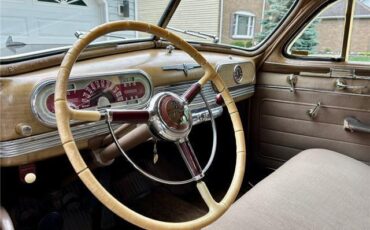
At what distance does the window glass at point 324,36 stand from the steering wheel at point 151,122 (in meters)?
1.29

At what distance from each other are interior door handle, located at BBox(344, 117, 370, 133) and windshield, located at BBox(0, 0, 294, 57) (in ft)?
2.59

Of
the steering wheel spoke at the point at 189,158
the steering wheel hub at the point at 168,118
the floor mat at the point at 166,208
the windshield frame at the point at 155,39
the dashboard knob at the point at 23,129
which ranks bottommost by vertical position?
the floor mat at the point at 166,208

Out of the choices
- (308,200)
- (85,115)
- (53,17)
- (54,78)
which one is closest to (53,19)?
(53,17)

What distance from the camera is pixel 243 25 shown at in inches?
86.7

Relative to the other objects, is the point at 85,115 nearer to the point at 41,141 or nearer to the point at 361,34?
the point at 41,141

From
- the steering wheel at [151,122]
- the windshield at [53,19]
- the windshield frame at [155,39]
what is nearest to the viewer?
the steering wheel at [151,122]

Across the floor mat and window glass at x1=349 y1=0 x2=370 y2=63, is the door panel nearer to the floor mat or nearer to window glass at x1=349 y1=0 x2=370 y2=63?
window glass at x1=349 y1=0 x2=370 y2=63

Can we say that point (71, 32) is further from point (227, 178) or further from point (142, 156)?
point (227, 178)

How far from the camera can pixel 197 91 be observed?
3.42 feet

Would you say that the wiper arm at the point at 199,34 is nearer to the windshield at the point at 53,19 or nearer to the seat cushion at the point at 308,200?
the windshield at the point at 53,19

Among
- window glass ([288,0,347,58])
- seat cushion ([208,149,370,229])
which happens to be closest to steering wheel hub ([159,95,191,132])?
seat cushion ([208,149,370,229])

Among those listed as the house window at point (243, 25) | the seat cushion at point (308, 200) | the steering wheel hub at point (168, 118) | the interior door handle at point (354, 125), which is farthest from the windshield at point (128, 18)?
the seat cushion at point (308, 200)

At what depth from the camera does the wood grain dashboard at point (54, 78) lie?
924mm

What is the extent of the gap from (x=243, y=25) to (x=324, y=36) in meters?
0.52
